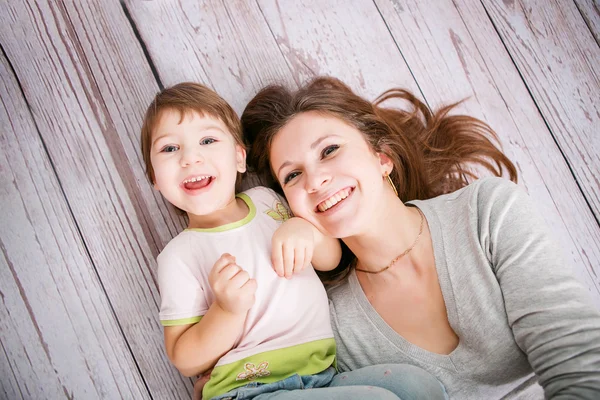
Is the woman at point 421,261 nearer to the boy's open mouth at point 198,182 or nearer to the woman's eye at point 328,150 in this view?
the woman's eye at point 328,150

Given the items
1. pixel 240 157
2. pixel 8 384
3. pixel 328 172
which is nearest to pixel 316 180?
pixel 328 172

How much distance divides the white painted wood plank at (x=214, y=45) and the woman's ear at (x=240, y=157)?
0.19 metres

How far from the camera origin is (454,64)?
145cm

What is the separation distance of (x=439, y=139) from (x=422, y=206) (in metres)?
0.30

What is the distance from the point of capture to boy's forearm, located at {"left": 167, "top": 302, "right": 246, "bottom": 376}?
103 cm

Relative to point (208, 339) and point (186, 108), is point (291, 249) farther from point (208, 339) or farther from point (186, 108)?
point (186, 108)

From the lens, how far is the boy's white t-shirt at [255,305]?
1.07 m

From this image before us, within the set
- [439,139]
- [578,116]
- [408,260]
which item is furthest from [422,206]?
[578,116]

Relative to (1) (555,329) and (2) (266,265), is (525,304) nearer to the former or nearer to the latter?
(1) (555,329)

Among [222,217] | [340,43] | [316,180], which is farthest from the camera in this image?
[340,43]

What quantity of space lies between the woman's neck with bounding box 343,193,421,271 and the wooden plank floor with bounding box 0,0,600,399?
17.7 inches

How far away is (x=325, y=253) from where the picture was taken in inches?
48.7

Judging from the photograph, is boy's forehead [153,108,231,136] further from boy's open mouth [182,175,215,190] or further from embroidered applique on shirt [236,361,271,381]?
embroidered applique on shirt [236,361,271,381]

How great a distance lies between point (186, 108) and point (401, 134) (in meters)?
0.58
